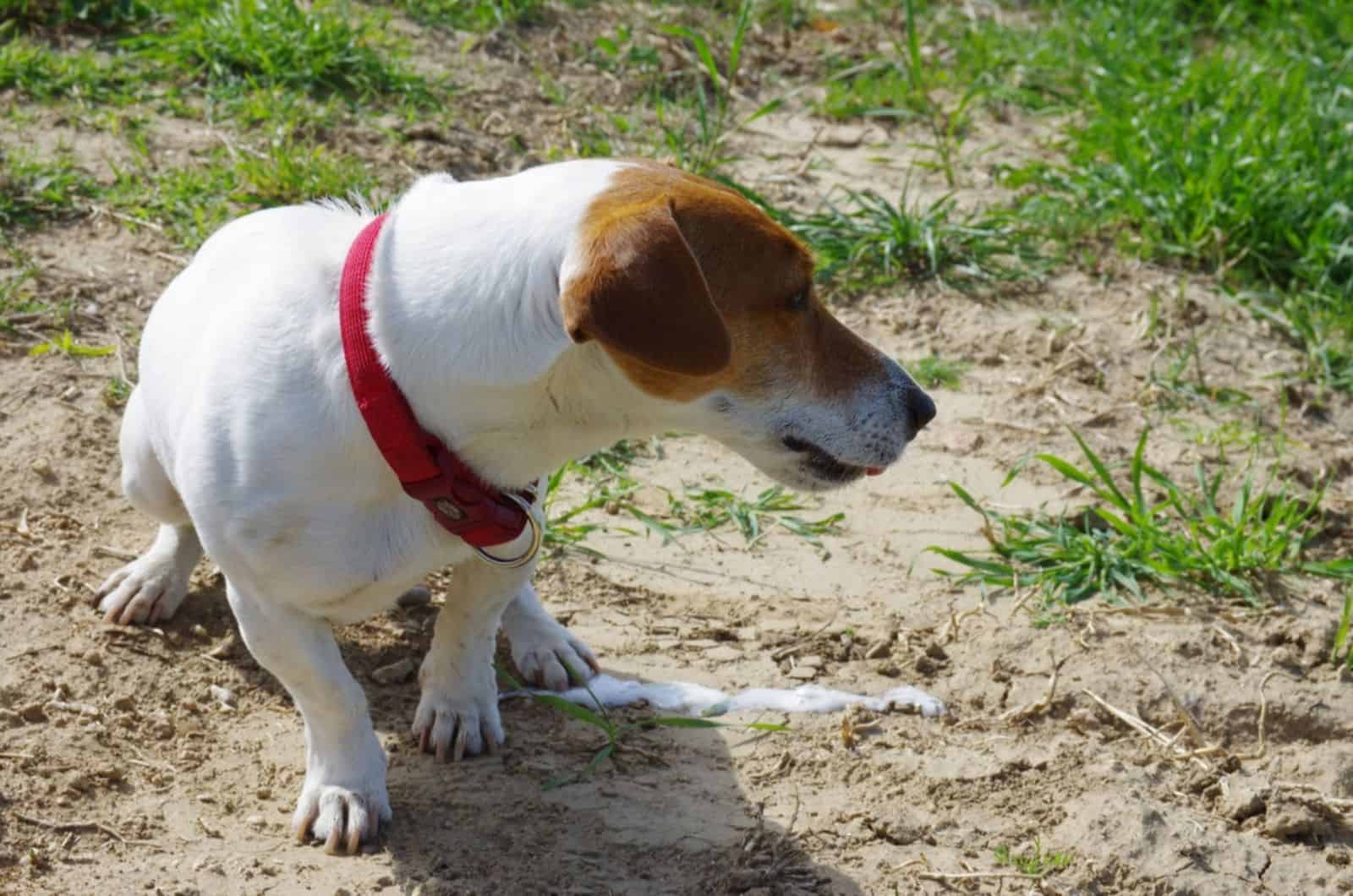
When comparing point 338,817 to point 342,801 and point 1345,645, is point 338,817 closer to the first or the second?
point 342,801

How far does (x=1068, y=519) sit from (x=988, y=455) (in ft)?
1.33

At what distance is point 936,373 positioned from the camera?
5.06 metres

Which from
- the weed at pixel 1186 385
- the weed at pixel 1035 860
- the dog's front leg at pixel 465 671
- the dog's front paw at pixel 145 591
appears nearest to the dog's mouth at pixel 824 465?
the dog's front leg at pixel 465 671

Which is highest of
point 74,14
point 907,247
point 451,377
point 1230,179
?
point 451,377

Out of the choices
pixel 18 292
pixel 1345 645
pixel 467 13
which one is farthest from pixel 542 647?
pixel 467 13

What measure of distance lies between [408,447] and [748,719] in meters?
1.26

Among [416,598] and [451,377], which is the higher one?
[451,377]

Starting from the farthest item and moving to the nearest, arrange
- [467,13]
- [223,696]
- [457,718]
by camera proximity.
A: [467,13], [223,696], [457,718]

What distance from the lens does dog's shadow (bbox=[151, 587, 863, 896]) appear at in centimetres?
309

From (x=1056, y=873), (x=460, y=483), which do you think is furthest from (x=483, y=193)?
(x=1056, y=873)

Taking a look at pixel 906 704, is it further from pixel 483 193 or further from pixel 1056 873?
pixel 483 193

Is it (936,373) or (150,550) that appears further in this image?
(936,373)

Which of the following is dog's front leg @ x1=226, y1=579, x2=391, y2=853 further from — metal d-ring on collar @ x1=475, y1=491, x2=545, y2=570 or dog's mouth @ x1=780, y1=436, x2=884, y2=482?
dog's mouth @ x1=780, y1=436, x2=884, y2=482

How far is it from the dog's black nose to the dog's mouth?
0.12m
